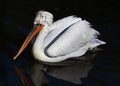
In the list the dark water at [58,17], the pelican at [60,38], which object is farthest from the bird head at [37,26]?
the dark water at [58,17]

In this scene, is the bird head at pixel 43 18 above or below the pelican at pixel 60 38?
above

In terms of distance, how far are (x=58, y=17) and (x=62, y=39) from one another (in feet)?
5.37

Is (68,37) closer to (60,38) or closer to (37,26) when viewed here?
(60,38)

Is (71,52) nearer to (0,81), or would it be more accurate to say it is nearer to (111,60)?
(111,60)

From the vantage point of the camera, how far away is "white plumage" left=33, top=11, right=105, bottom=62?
8.66 metres

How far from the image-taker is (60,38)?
8.73 metres

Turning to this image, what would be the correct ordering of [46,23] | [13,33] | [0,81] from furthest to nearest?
[13,33] → [46,23] → [0,81]

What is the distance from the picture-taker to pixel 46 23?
8.68 metres

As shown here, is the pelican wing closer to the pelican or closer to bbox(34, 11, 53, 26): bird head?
the pelican

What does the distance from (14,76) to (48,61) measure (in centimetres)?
69

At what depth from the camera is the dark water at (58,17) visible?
836cm

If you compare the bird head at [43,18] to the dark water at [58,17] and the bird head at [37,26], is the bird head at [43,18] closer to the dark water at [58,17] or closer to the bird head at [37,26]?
the bird head at [37,26]

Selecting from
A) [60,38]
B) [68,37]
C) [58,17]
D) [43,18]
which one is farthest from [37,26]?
[58,17]

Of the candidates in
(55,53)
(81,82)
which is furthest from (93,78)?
(55,53)
